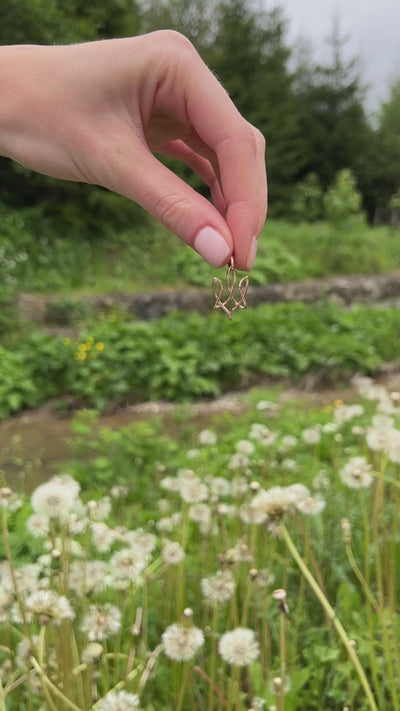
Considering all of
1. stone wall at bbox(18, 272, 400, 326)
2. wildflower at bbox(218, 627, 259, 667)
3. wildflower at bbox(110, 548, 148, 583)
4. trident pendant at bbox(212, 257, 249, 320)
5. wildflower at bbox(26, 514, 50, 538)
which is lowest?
wildflower at bbox(218, 627, 259, 667)

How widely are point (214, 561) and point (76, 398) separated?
363cm

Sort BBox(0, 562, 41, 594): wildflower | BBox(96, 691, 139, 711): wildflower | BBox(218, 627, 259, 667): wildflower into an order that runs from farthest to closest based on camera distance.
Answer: BBox(0, 562, 41, 594): wildflower → BBox(218, 627, 259, 667): wildflower → BBox(96, 691, 139, 711): wildflower

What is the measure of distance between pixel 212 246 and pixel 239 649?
706 mm

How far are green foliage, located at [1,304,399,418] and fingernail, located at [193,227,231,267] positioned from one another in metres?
4.39

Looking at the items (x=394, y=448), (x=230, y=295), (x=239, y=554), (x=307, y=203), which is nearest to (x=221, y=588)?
(x=239, y=554)

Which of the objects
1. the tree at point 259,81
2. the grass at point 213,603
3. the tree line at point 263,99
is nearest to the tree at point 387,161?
the tree line at point 263,99

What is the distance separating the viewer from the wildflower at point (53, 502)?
1187 mm

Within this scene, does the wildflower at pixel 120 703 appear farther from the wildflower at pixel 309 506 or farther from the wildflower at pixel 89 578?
the wildflower at pixel 309 506

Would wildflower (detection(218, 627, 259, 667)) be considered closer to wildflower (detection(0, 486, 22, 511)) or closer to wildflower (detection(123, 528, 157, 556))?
wildflower (detection(123, 528, 157, 556))

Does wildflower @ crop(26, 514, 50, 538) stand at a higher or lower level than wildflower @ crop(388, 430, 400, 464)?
lower

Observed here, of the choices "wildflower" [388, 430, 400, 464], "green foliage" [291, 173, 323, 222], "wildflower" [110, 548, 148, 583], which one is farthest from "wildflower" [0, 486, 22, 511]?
"green foliage" [291, 173, 323, 222]

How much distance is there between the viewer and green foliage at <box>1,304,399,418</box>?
5.41 m

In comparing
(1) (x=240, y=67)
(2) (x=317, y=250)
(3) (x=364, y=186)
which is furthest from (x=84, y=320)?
(3) (x=364, y=186)

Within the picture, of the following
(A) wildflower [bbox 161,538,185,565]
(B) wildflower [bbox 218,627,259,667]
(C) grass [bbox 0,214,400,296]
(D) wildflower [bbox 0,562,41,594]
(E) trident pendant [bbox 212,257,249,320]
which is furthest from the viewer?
(C) grass [bbox 0,214,400,296]
